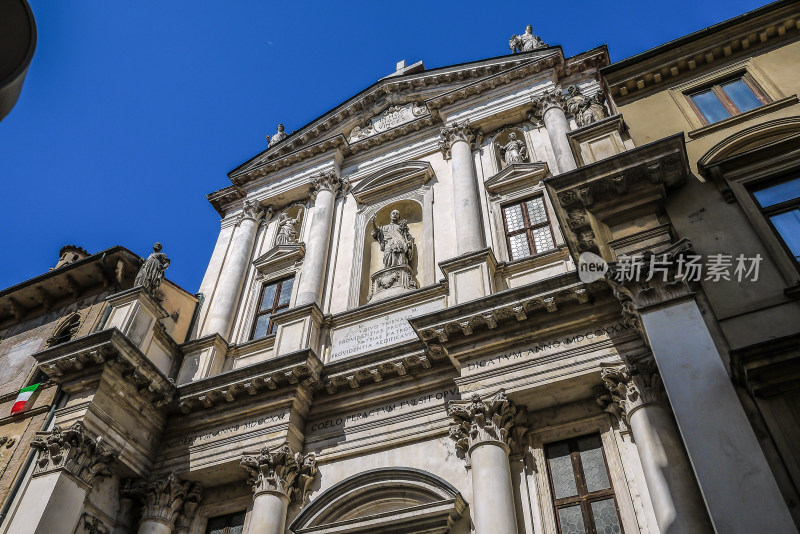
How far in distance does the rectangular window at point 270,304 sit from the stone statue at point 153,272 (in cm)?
244

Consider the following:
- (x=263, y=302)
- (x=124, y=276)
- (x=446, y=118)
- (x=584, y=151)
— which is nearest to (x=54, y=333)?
(x=124, y=276)

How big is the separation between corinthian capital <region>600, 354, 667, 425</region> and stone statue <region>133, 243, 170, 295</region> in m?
9.78

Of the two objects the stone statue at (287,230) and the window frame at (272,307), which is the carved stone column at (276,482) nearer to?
the window frame at (272,307)

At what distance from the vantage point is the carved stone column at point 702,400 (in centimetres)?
646

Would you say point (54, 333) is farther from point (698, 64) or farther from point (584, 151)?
point (698, 64)

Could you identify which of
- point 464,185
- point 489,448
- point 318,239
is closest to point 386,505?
point 489,448

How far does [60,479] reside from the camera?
34.8 ft

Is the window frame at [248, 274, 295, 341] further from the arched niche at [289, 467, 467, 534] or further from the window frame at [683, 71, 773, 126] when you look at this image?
the window frame at [683, 71, 773, 126]

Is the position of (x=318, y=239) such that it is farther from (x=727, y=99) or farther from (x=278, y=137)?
(x=727, y=99)

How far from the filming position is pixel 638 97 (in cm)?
1273

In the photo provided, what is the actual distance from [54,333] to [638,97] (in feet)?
47.4

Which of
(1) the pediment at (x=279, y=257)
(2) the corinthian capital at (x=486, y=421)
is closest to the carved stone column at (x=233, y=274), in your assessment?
(1) the pediment at (x=279, y=257)

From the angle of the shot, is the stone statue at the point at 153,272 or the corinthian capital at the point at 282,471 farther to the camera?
the stone statue at the point at 153,272

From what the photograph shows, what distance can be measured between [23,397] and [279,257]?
21.4ft
